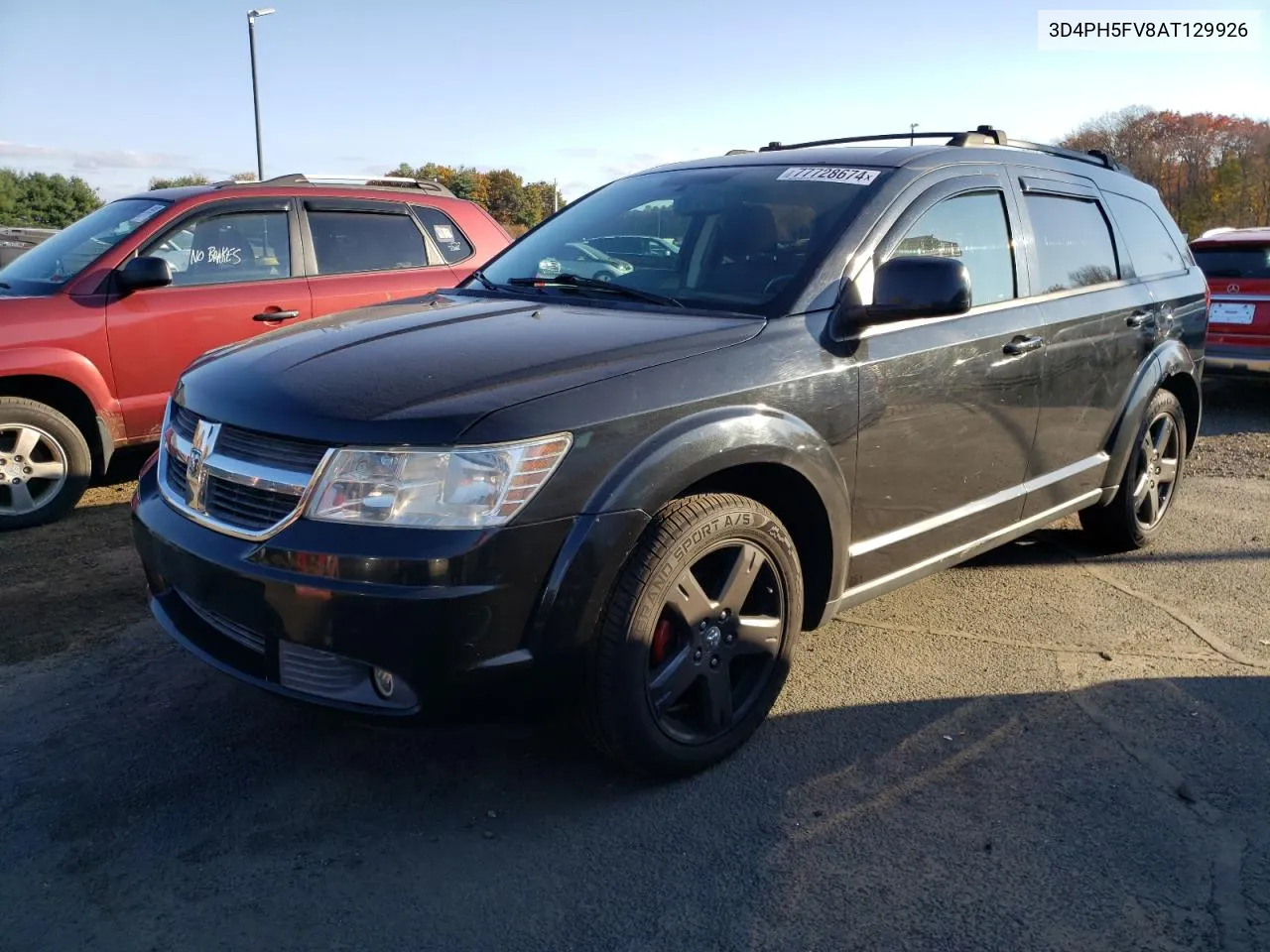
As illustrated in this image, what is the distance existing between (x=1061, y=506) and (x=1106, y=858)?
81.4 inches

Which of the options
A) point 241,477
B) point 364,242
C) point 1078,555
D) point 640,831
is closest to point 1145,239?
point 1078,555

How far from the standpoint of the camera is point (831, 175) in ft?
12.2

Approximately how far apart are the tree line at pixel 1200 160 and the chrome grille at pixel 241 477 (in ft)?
117

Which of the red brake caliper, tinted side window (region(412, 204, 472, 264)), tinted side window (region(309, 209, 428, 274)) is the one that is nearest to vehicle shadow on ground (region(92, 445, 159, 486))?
tinted side window (region(309, 209, 428, 274))

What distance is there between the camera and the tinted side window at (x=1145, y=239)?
4.93m

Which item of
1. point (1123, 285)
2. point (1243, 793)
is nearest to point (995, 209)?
point (1123, 285)

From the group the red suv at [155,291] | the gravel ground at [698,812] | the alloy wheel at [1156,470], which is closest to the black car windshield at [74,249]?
A: the red suv at [155,291]

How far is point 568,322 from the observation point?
324cm

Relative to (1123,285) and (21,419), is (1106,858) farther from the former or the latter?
(21,419)

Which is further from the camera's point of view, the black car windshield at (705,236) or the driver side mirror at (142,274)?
the driver side mirror at (142,274)

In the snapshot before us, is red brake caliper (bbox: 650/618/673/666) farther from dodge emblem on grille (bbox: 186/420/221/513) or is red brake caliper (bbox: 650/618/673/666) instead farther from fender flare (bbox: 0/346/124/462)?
fender flare (bbox: 0/346/124/462)

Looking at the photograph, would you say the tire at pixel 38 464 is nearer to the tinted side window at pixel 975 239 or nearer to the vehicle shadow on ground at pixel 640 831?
the vehicle shadow on ground at pixel 640 831

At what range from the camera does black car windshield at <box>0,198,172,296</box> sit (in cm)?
573

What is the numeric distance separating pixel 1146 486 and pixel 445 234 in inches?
181
